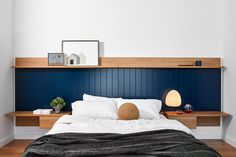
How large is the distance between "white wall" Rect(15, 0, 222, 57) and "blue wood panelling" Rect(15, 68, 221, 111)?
35cm

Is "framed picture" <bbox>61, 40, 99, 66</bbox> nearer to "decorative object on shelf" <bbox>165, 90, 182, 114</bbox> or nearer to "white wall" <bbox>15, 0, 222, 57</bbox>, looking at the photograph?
"white wall" <bbox>15, 0, 222, 57</bbox>

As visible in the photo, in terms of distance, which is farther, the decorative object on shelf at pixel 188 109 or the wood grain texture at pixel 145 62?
the wood grain texture at pixel 145 62

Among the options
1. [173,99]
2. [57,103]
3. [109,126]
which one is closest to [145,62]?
[173,99]

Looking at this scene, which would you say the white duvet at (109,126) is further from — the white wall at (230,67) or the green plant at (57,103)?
the white wall at (230,67)

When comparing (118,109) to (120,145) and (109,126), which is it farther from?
(120,145)

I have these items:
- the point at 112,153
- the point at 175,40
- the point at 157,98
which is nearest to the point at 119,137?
the point at 112,153

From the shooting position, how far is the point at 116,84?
4668 mm

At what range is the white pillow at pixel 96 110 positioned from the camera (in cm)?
403

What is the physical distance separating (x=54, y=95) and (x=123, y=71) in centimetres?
121

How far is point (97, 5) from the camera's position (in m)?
4.68

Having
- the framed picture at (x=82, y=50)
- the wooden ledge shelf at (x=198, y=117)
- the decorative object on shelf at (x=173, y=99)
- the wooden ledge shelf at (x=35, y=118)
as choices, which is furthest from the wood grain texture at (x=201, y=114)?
the wooden ledge shelf at (x=35, y=118)

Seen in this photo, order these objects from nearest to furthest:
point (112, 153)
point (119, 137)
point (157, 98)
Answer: point (112, 153) < point (119, 137) < point (157, 98)

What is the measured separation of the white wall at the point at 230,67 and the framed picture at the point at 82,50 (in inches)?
82.0

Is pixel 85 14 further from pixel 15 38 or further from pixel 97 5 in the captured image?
pixel 15 38
